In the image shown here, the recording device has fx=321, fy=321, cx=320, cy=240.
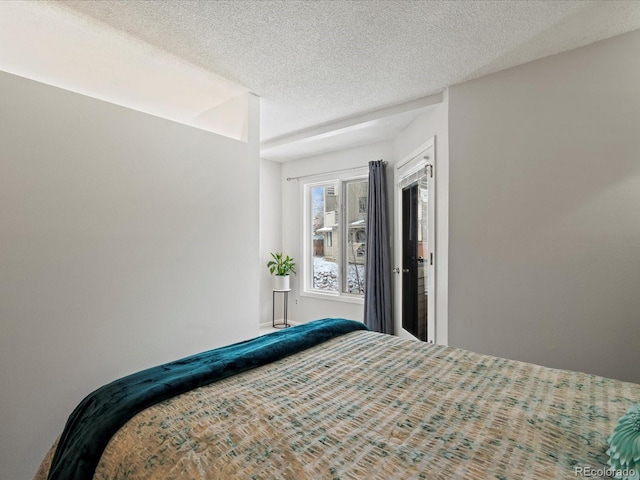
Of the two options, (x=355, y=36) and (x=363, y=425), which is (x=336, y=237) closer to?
(x=355, y=36)

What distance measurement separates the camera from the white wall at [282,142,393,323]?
14.1ft

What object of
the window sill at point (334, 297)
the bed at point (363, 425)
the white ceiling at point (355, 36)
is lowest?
the window sill at point (334, 297)

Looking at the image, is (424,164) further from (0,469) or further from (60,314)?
(0,469)

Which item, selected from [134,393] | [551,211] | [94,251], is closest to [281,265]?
[94,251]

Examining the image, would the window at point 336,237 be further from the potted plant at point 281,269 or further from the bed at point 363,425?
the bed at point 363,425

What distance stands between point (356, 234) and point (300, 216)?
0.93 metres

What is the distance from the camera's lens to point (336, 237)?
466 cm

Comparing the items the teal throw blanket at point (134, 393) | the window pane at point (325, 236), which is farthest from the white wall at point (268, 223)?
the teal throw blanket at point (134, 393)

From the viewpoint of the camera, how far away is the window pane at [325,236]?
4.67m

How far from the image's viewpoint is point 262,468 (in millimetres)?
834

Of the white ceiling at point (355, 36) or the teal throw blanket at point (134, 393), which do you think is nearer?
the teal throw blanket at point (134, 393)

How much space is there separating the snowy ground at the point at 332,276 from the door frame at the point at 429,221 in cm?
60

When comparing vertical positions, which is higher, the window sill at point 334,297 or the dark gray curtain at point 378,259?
the dark gray curtain at point 378,259

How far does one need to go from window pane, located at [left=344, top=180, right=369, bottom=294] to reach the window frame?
0.17 feet
